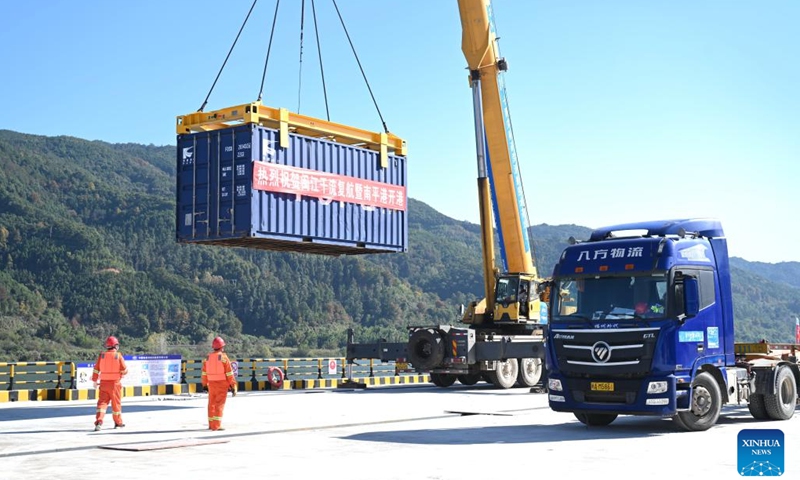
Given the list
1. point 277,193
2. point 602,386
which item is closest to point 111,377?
point 277,193

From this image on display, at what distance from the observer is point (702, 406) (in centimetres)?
1438

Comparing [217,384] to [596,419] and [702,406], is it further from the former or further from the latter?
[702,406]

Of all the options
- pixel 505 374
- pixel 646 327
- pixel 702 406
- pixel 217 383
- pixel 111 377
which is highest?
pixel 646 327

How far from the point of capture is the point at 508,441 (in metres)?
13.2

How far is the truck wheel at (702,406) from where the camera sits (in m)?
14.2

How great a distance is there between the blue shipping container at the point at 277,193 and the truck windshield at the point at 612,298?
7631 millimetres

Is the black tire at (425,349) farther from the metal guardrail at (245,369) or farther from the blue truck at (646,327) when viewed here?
the blue truck at (646,327)

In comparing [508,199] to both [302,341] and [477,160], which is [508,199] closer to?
[477,160]

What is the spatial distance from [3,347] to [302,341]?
36870mm

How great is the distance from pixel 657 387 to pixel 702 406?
3.77ft

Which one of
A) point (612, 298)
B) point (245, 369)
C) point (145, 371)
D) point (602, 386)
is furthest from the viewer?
point (245, 369)

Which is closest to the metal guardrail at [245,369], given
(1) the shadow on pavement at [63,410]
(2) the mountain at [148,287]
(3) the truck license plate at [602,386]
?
(1) the shadow on pavement at [63,410]

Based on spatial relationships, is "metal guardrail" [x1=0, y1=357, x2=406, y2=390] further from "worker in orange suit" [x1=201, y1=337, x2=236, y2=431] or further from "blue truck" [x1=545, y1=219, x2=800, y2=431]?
"blue truck" [x1=545, y1=219, x2=800, y2=431]

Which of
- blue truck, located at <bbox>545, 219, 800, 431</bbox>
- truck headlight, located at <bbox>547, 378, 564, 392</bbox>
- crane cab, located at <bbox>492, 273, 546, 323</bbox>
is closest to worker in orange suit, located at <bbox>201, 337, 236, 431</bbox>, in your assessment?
truck headlight, located at <bbox>547, 378, 564, 392</bbox>
